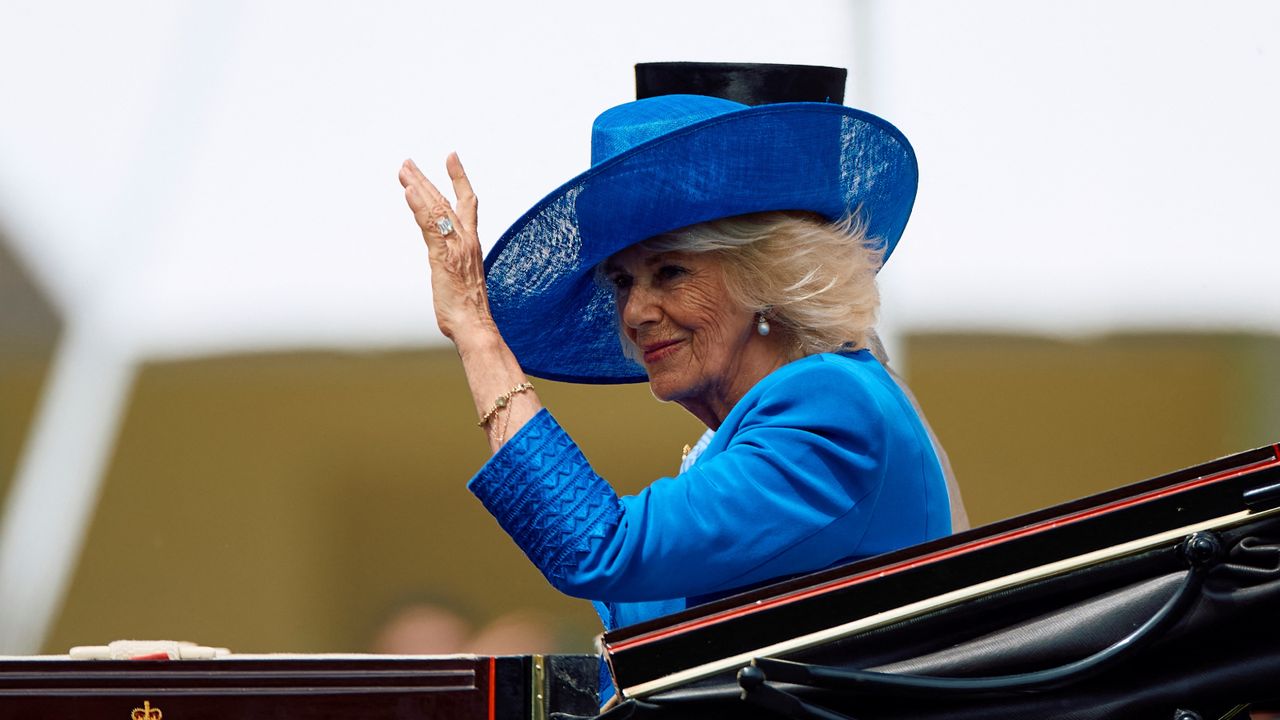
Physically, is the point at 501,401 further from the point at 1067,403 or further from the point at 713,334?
the point at 1067,403

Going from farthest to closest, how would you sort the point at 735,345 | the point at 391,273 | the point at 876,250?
the point at 391,273 → the point at 876,250 → the point at 735,345

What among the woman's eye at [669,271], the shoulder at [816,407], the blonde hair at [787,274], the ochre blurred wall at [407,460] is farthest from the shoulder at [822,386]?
the ochre blurred wall at [407,460]

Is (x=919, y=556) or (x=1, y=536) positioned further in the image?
(x=1, y=536)

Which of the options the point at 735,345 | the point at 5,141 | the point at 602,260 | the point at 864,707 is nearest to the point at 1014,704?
the point at 864,707

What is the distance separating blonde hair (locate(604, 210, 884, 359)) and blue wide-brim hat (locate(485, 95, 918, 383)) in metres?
0.03

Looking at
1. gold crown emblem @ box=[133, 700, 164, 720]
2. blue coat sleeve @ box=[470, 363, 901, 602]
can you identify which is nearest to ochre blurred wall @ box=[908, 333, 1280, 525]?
blue coat sleeve @ box=[470, 363, 901, 602]

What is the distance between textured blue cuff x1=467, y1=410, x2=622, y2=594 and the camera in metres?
1.41

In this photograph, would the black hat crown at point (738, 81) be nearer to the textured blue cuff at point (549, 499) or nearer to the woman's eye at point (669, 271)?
the woman's eye at point (669, 271)

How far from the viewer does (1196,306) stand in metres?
4.79

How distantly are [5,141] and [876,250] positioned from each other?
162 inches

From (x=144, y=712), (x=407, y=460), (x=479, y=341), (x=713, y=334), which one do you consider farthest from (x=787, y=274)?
(x=407, y=460)

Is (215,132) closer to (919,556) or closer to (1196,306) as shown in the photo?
(1196,306)

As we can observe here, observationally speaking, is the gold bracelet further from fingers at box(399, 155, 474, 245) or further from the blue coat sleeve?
fingers at box(399, 155, 474, 245)

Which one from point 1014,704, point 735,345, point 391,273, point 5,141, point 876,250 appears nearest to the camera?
point 1014,704
